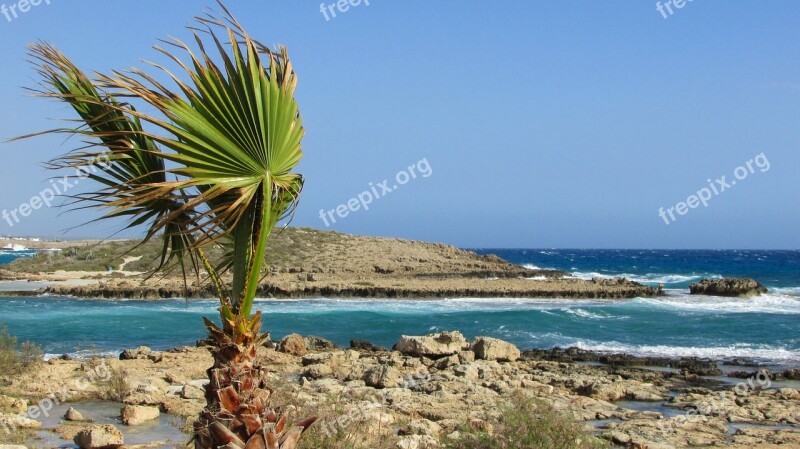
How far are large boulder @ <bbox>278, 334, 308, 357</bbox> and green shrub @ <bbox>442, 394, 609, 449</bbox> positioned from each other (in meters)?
10.6

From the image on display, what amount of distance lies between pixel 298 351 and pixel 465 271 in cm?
3693

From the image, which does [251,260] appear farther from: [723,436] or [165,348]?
[165,348]

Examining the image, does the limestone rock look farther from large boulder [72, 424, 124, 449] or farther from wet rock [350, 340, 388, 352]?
wet rock [350, 340, 388, 352]

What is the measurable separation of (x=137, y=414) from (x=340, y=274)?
38.2 meters

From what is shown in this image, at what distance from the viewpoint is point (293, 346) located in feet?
62.5

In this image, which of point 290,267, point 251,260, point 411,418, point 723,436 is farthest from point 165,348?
point 290,267

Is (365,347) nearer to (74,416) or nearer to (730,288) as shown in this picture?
(74,416)

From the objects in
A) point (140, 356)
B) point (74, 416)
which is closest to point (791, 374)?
point (140, 356)

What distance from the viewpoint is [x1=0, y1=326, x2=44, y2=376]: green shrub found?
44.4ft

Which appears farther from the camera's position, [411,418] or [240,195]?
[411,418]

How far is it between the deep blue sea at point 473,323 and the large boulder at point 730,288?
11.8 ft

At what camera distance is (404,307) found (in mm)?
35562

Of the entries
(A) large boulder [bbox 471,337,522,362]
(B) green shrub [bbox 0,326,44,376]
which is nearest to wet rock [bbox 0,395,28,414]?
(B) green shrub [bbox 0,326,44,376]

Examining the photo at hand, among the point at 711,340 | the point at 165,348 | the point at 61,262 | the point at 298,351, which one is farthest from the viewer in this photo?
the point at 61,262
